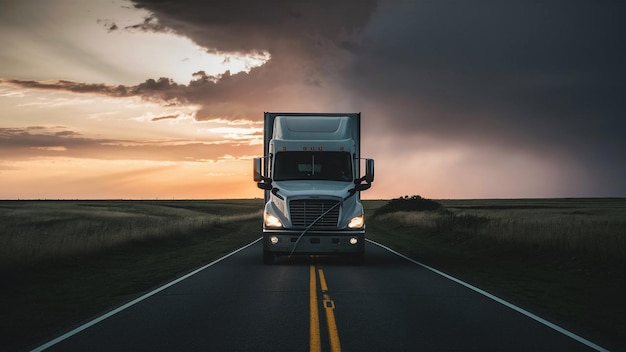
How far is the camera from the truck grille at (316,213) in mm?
18078

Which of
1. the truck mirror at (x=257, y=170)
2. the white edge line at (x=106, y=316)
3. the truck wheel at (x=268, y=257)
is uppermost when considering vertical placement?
the truck mirror at (x=257, y=170)

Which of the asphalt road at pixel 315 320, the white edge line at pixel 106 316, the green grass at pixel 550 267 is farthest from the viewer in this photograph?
the green grass at pixel 550 267

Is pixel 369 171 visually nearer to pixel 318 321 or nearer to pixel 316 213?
pixel 316 213

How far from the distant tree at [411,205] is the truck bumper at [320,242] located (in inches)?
2118

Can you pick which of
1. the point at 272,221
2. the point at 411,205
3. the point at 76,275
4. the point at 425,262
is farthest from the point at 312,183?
the point at 411,205

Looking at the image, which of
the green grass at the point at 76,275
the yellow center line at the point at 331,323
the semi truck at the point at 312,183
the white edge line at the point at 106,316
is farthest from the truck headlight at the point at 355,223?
the green grass at the point at 76,275

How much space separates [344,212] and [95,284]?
23.8 feet

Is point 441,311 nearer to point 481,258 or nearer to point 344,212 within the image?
point 344,212

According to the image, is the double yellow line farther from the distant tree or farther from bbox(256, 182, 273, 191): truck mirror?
the distant tree

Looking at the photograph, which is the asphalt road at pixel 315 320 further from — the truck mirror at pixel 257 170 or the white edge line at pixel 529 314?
the truck mirror at pixel 257 170

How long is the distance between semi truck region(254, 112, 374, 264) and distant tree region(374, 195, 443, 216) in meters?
52.7

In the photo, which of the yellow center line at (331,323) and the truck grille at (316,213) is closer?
the yellow center line at (331,323)

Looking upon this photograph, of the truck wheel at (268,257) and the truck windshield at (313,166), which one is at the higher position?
the truck windshield at (313,166)

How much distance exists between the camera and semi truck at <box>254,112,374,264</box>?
18078 mm
